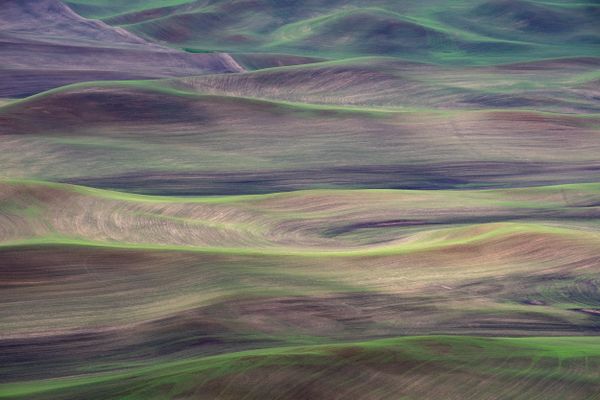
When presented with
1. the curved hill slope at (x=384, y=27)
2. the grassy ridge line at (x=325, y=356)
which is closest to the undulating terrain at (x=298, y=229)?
the grassy ridge line at (x=325, y=356)

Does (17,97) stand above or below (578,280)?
above

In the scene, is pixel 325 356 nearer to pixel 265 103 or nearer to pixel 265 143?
pixel 265 143

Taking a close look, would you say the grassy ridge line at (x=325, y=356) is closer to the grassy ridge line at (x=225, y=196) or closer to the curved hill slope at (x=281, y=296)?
the curved hill slope at (x=281, y=296)

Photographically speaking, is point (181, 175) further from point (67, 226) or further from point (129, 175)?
point (67, 226)

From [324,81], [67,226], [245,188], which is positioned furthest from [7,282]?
[324,81]

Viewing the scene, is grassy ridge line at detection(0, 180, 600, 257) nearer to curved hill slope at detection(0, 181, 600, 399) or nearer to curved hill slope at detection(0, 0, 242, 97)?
curved hill slope at detection(0, 181, 600, 399)

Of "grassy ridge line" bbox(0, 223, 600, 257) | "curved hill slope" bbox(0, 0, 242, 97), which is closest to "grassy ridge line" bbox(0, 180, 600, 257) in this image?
"grassy ridge line" bbox(0, 223, 600, 257)
